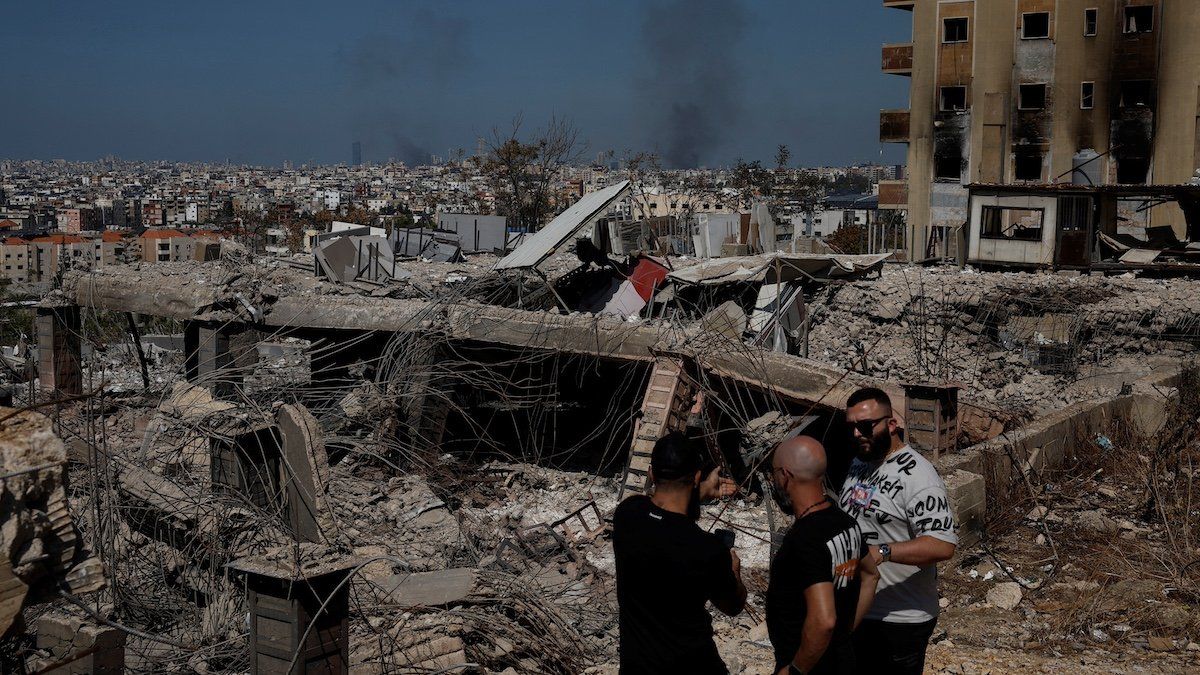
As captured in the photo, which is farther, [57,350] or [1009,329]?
[1009,329]

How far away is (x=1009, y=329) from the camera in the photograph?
15.9 m

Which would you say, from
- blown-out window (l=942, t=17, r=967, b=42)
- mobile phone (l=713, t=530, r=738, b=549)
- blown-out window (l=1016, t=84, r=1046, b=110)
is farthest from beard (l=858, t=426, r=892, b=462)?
blown-out window (l=942, t=17, r=967, b=42)

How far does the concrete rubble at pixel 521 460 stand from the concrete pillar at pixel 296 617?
0.02 m

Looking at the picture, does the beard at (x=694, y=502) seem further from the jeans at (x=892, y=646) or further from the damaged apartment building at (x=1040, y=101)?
the damaged apartment building at (x=1040, y=101)

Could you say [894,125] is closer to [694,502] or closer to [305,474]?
[305,474]

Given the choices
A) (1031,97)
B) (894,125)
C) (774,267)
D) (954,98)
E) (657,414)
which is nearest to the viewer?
(657,414)

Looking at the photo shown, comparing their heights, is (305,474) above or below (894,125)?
below

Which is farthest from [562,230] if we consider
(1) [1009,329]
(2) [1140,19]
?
(2) [1140,19]

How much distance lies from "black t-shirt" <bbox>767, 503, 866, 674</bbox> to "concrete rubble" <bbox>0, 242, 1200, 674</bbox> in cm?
191

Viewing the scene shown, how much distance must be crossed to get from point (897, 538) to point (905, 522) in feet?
0.23

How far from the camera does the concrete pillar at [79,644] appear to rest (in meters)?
4.33

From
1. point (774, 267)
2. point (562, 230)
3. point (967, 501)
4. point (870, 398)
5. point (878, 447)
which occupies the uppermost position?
point (562, 230)

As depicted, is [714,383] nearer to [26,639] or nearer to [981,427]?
[981,427]

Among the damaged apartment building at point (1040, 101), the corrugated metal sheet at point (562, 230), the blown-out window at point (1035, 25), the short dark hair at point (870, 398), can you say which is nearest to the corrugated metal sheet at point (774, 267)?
the corrugated metal sheet at point (562, 230)
